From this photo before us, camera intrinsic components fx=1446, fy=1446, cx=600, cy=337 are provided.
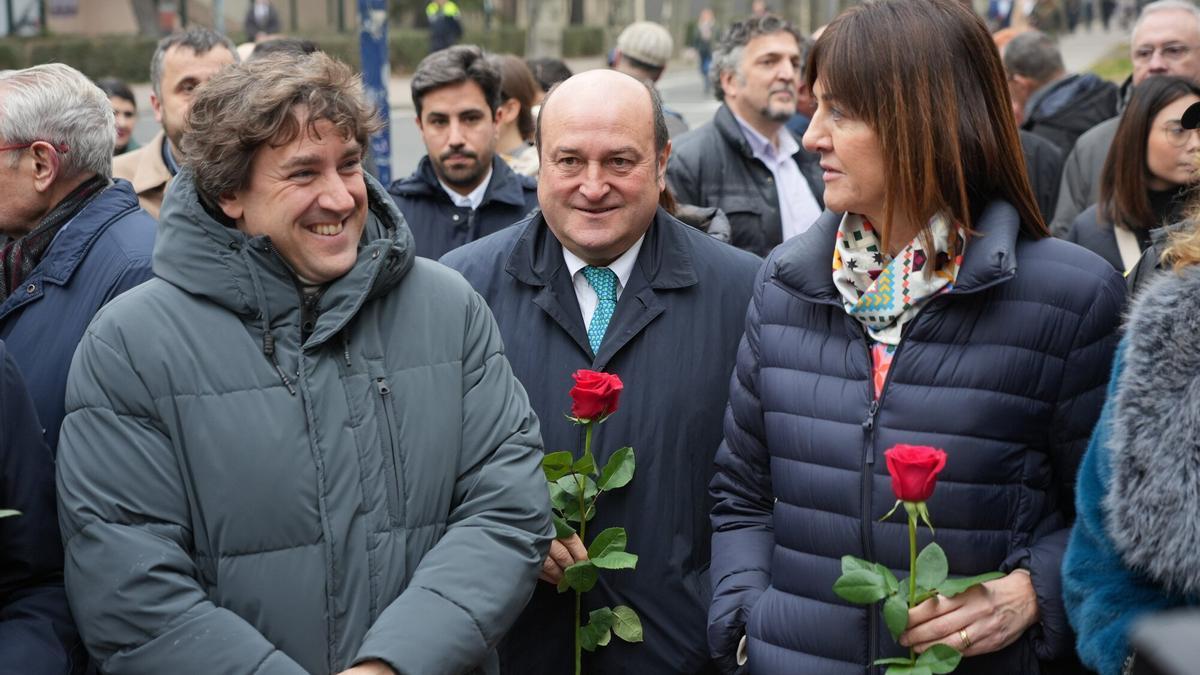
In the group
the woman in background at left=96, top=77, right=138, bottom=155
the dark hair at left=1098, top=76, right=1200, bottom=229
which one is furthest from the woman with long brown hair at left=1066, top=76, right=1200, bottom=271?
the woman in background at left=96, top=77, right=138, bottom=155

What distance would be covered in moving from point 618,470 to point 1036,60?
21.2ft

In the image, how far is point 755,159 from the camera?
6340 mm

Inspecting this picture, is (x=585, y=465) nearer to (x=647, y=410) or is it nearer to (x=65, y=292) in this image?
(x=647, y=410)

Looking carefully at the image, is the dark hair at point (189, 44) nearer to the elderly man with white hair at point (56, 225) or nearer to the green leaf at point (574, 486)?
the elderly man with white hair at point (56, 225)

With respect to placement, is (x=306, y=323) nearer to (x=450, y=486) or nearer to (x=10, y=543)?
(x=450, y=486)

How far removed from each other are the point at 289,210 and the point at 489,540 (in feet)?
2.52

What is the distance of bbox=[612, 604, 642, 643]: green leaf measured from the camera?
3.40 metres

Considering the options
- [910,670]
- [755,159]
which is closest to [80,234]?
[910,670]

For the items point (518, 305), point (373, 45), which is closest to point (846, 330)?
point (518, 305)

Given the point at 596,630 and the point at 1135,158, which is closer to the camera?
the point at 596,630

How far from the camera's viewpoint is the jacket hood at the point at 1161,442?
2402mm

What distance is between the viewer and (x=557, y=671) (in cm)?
349

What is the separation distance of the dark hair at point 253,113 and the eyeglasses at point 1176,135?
12.3 ft

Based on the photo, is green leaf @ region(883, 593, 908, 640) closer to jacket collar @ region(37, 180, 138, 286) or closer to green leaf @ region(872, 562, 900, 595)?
green leaf @ region(872, 562, 900, 595)
